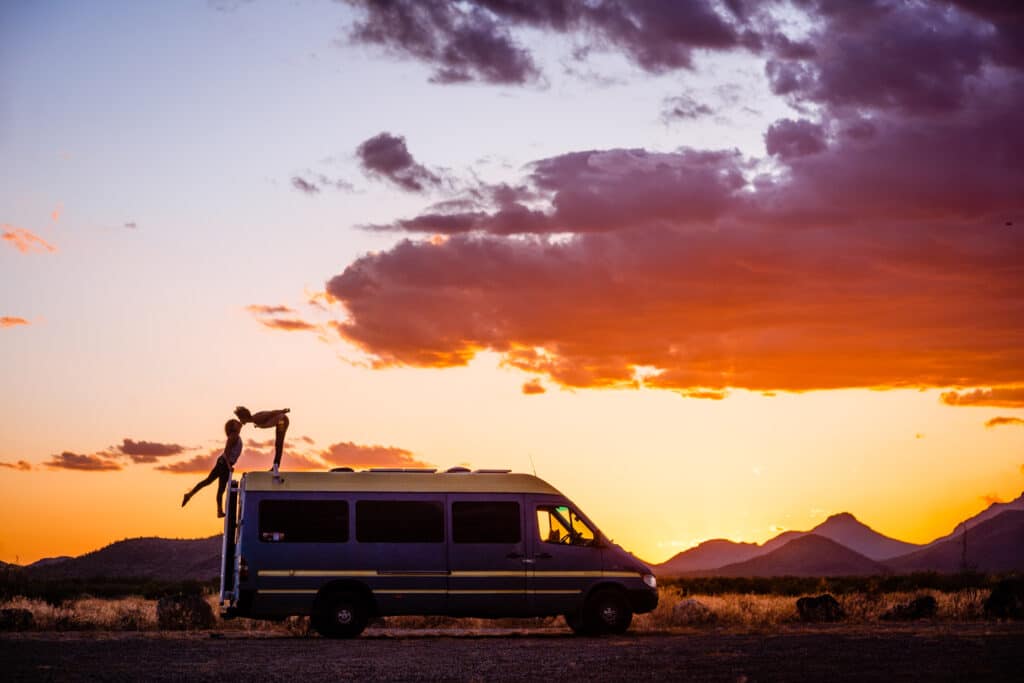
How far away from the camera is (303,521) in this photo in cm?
2455

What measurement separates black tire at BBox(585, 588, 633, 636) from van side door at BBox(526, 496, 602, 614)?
0.26 meters

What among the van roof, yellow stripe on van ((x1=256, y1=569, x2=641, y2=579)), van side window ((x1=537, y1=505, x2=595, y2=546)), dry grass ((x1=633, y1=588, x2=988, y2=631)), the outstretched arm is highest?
the outstretched arm

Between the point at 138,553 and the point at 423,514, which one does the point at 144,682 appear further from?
the point at 138,553

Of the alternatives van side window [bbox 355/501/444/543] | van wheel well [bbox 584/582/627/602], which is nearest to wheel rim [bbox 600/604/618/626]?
van wheel well [bbox 584/582/627/602]

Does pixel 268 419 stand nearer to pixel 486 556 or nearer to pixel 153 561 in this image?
pixel 486 556

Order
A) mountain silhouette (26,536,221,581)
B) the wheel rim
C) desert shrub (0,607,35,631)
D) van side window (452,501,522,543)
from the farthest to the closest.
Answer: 1. mountain silhouette (26,536,221,581)
2. desert shrub (0,607,35,631)
3. the wheel rim
4. van side window (452,501,522,543)

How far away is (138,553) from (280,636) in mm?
113600

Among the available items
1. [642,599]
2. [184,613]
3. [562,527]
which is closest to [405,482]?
[562,527]

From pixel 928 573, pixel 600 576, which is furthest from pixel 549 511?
pixel 928 573

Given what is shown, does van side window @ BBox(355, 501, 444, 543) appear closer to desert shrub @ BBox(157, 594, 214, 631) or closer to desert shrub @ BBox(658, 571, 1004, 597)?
desert shrub @ BBox(157, 594, 214, 631)

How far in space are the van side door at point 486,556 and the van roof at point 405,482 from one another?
22 centimetres

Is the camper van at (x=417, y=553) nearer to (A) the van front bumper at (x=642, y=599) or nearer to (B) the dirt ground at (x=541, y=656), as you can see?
(A) the van front bumper at (x=642, y=599)

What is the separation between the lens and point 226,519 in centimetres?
2469

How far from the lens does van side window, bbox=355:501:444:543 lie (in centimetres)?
2481
